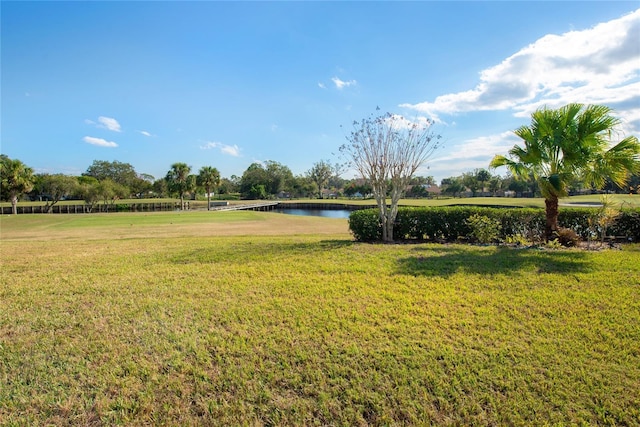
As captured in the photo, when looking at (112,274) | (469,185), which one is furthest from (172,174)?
(469,185)

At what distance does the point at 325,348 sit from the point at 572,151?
832cm

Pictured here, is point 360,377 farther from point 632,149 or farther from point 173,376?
point 632,149

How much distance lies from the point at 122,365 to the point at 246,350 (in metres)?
1.14

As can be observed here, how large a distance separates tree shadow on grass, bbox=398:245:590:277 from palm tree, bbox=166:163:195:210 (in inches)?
1967

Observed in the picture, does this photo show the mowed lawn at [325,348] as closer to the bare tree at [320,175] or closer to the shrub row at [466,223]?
the shrub row at [466,223]

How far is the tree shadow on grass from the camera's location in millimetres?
5609

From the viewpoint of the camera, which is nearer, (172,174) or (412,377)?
(412,377)

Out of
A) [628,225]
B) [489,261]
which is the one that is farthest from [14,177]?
[628,225]

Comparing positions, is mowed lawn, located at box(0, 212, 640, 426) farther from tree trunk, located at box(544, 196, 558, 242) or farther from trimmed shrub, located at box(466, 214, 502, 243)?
trimmed shrub, located at box(466, 214, 502, 243)

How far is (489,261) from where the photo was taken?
632 centimetres

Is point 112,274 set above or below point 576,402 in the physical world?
above

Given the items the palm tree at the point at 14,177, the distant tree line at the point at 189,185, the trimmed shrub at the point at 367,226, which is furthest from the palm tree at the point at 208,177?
the trimmed shrub at the point at 367,226

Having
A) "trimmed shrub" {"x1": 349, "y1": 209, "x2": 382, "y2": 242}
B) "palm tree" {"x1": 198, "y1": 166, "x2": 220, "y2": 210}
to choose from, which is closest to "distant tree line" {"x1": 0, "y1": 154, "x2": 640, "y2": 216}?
"palm tree" {"x1": 198, "y1": 166, "x2": 220, "y2": 210}

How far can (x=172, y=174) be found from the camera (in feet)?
170
